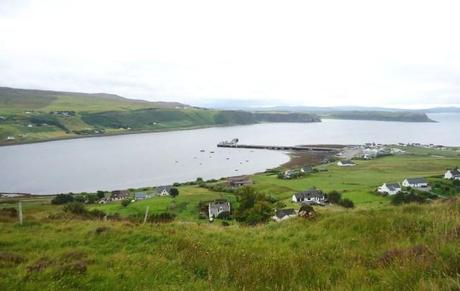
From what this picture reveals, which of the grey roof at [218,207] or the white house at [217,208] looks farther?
the grey roof at [218,207]

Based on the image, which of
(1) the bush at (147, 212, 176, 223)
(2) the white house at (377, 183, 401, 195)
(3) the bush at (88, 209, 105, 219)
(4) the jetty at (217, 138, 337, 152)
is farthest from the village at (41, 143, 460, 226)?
(4) the jetty at (217, 138, 337, 152)

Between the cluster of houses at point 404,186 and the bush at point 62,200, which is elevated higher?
the cluster of houses at point 404,186

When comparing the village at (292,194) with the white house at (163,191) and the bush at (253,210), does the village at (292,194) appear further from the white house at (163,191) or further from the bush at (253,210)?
the bush at (253,210)

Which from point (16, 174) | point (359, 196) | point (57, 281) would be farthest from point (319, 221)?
point (16, 174)

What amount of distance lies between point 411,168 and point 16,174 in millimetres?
102565

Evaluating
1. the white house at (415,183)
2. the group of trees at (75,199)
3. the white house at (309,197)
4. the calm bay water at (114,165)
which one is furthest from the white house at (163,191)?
the white house at (415,183)

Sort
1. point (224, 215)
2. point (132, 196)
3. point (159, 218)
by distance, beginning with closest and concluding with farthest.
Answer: point (159, 218)
point (224, 215)
point (132, 196)

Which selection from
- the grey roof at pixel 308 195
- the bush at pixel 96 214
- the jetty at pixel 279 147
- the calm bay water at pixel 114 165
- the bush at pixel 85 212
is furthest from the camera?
the jetty at pixel 279 147

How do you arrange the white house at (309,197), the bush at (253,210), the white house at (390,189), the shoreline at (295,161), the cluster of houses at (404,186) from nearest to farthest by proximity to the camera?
the bush at (253,210) → the white house at (309,197) → the white house at (390,189) → the cluster of houses at (404,186) → the shoreline at (295,161)

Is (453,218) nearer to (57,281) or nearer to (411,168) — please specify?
(57,281)

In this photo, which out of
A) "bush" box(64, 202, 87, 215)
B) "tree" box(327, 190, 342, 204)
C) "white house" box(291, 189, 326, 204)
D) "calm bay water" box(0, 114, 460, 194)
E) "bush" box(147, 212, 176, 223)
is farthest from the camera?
"calm bay water" box(0, 114, 460, 194)

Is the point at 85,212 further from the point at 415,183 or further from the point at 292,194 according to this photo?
the point at 415,183

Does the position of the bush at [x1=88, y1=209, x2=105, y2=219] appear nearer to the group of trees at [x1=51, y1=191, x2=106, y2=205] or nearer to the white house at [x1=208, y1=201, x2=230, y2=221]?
the white house at [x1=208, y1=201, x2=230, y2=221]

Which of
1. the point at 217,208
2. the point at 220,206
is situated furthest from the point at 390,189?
the point at 217,208
